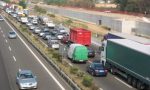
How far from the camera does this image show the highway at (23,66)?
3281cm

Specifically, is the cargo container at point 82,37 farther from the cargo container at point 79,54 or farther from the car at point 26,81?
the car at point 26,81

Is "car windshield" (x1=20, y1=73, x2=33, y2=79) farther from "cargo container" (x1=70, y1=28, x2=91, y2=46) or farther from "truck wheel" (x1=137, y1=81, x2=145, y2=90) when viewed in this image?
"cargo container" (x1=70, y1=28, x2=91, y2=46)

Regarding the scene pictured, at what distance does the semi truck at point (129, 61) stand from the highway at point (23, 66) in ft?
17.5

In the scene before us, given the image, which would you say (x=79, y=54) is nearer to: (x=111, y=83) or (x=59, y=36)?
(x=111, y=83)

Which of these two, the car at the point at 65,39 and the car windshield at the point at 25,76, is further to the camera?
the car at the point at 65,39

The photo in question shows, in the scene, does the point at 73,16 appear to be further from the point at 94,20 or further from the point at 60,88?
the point at 60,88

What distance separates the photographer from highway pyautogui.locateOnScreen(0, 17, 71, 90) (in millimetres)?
32812

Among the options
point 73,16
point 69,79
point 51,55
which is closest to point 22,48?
point 51,55

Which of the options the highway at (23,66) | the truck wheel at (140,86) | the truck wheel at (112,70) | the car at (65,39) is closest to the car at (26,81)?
the highway at (23,66)

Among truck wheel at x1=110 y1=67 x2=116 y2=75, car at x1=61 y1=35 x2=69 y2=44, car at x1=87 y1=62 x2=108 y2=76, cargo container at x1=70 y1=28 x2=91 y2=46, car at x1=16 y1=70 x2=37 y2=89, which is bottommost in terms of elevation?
car at x1=61 y1=35 x2=69 y2=44

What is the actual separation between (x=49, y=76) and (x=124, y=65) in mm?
6520

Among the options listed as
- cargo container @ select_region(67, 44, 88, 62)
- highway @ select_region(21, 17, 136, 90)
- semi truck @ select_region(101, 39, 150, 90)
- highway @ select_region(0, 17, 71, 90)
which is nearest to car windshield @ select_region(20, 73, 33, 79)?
highway @ select_region(0, 17, 71, 90)

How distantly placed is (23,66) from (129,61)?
40.1 ft

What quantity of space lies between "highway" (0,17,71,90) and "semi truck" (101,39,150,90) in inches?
210
